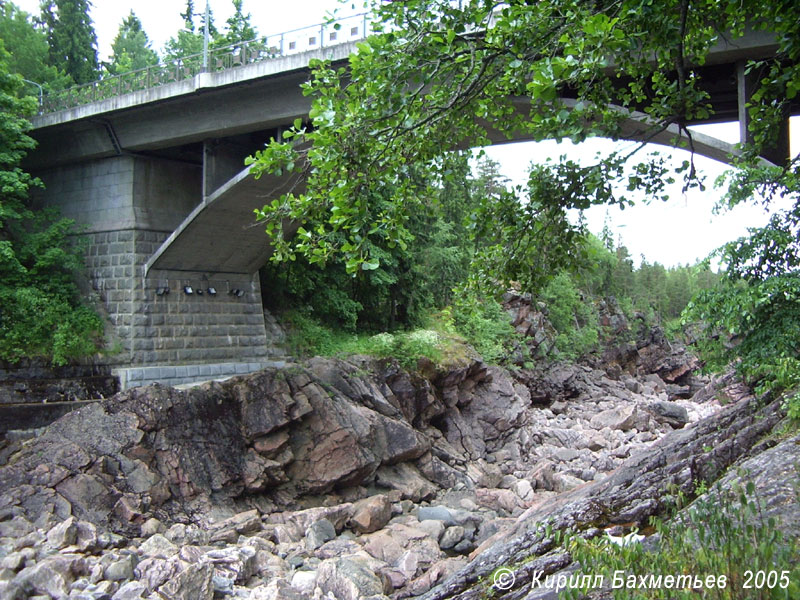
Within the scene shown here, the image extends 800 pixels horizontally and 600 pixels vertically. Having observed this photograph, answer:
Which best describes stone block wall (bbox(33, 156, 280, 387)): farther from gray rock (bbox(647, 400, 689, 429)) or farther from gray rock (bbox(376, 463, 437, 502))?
gray rock (bbox(647, 400, 689, 429))

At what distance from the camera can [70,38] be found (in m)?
28.0

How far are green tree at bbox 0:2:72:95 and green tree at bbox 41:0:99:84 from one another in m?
3.12

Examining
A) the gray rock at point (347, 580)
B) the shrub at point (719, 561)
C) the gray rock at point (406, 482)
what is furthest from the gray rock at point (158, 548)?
the shrub at point (719, 561)

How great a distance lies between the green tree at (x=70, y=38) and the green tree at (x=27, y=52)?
3.12 meters

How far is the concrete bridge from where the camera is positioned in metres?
14.1

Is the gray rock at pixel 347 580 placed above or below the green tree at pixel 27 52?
below

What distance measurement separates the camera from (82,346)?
14453 mm

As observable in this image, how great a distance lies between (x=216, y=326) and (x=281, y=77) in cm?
658

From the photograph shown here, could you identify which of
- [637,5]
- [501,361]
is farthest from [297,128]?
[501,361]

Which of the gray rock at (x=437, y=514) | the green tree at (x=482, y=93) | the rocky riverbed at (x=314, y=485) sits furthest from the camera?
the gray rock at (x=437, y=514)

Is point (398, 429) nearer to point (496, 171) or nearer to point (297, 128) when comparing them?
point (297, 128)

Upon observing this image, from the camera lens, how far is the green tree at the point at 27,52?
22938mm

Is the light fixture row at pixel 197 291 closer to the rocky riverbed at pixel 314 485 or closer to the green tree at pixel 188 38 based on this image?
the rocky riverbed at pixel 314 485

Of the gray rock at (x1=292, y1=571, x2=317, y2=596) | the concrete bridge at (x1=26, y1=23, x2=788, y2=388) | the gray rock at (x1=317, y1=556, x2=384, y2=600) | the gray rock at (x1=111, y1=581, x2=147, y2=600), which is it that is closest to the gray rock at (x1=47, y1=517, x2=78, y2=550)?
the gray rock at (x1=111, y1=581, x2=147, y2=600)
